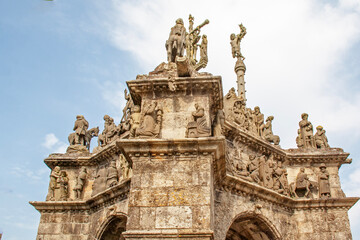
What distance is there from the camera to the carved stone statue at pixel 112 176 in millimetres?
11256

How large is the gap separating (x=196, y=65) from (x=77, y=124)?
6655 millimetres

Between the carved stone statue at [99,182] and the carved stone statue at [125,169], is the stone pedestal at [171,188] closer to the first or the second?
the carved stone statue at [125,169]

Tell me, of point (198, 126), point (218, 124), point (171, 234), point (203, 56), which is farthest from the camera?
point (203, 56)

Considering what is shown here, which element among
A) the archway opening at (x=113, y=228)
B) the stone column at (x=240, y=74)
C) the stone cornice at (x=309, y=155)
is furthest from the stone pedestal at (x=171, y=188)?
the stone column at (x=240, y=74)

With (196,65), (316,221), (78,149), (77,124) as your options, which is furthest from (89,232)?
(196,65)

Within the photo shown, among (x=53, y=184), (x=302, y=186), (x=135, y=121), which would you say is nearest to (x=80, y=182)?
(x=53, y=184)

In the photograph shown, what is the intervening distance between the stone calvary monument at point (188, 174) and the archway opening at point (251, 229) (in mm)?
33

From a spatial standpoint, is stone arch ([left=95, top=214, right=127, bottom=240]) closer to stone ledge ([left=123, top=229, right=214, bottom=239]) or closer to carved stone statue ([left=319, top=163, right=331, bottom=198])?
stone ledge ([left=123, top=229, right=214, bottom=239])

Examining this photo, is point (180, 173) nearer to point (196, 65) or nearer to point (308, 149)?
point (308, 149)

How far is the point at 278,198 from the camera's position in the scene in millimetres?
10961

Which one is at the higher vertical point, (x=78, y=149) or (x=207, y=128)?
(x=78, y=149)

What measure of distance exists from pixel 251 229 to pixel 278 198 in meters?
1.16

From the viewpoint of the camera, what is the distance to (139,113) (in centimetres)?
805

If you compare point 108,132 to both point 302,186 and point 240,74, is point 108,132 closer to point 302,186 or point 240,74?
point 302,186
